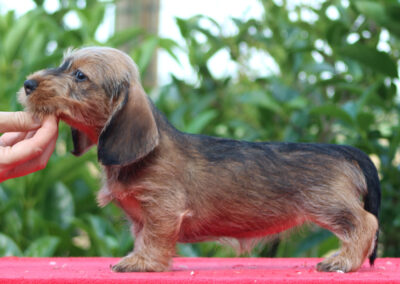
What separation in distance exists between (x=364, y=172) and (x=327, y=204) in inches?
8.6

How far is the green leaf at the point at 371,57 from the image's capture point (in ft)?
11.3

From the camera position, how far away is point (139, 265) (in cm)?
210

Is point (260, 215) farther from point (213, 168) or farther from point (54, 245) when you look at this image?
point (54, 245)

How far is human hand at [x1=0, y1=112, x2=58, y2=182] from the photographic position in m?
2.03

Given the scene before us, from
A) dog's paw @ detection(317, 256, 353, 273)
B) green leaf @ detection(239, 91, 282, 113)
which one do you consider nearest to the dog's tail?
dog's paw @ detection(317, 256, 353, 273)

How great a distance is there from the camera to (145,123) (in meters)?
2.05

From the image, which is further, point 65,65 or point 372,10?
point 372,10

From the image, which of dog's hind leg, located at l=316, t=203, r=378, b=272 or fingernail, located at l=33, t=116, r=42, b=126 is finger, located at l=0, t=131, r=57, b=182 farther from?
dog's hind leg, located at l=316, t=203, r=378, b=272

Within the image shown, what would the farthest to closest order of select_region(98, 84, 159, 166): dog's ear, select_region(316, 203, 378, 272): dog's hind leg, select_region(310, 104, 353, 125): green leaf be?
select_region(310, 104, 353, 125): green leaf, select_region(316, 203, 378, 272): dog's hind leg, select_region(98, 84, 159, 166): dog's ear

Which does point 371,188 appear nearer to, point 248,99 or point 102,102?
point 102,102

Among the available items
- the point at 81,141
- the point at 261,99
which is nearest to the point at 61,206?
the point at 261,99

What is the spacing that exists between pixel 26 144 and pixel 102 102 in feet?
0.94

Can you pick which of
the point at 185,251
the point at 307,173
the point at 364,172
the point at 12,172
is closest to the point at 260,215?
the point at 307,173

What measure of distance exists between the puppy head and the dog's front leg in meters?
0.25
